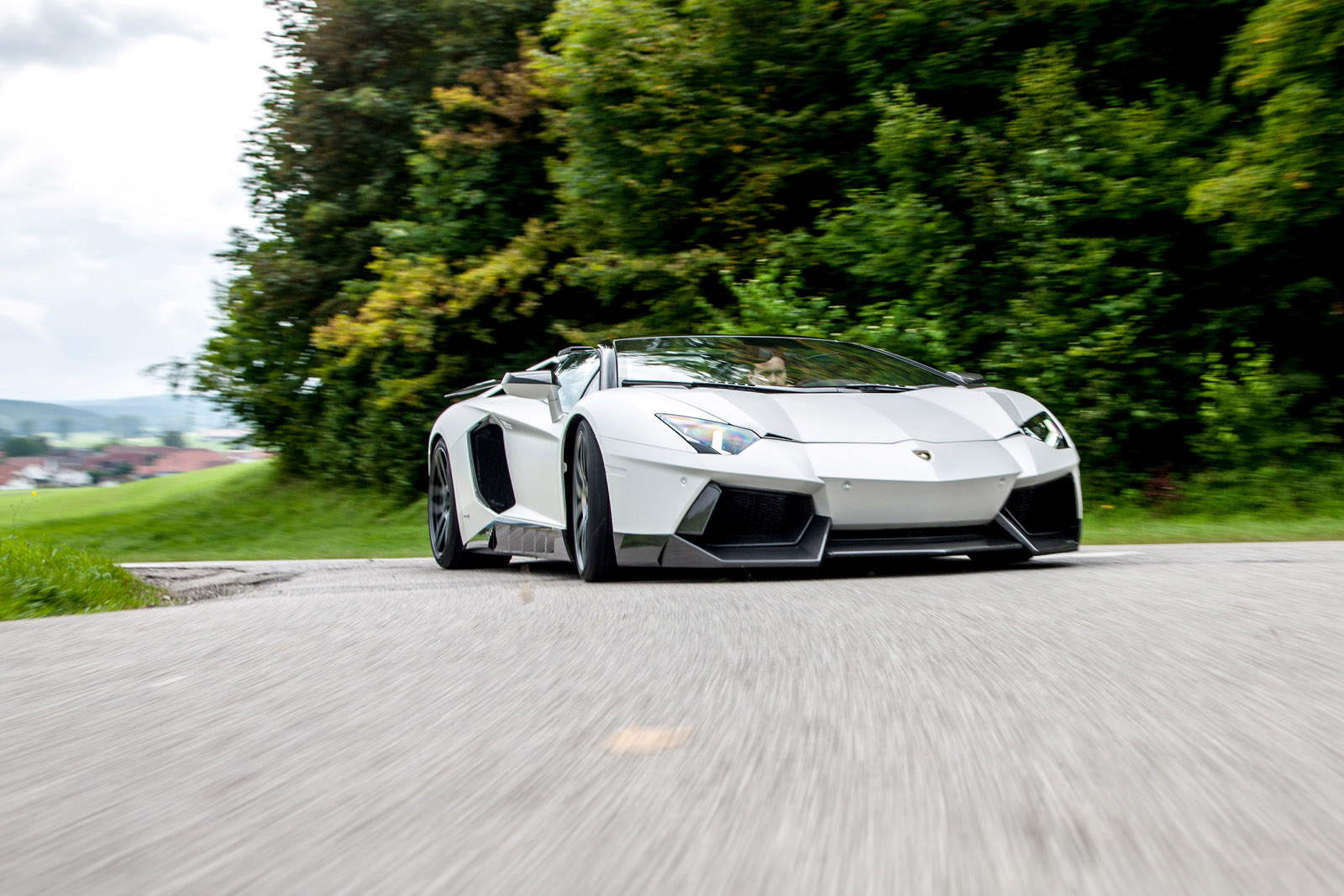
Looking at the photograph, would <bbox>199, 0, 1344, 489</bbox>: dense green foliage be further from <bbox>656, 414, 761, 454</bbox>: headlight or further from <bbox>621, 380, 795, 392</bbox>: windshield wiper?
<bbox>656, 414, 761, 454</bbox>: headlight

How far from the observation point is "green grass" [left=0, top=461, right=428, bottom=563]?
587 inches

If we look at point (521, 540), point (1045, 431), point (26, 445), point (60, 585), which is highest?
point (26, 445)

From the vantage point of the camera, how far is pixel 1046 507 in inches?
234

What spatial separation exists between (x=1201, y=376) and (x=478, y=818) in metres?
10.1

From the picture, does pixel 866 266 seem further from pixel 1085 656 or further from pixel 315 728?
pixel 315 728

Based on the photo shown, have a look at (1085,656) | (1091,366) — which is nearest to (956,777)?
(1085,656)

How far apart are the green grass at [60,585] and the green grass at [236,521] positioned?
573 centimetres

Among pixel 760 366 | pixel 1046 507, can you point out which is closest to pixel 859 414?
pixel 760 366

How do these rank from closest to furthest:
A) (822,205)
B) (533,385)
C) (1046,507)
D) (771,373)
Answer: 1. (1046,507)
2. (771,373)
3. (533,385)
4. (822,205)

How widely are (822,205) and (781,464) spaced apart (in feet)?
32.1

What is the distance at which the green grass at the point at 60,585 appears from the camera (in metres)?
5.59

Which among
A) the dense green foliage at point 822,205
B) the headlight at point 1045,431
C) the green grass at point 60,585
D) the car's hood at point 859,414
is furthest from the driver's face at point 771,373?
the dense green foliage at point 822,205

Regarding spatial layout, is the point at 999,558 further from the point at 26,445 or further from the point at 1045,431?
the point at 26,445

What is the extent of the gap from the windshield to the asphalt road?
1856 mm
